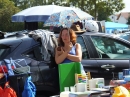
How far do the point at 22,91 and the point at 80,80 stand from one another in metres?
0.94

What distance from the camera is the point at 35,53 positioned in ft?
14.8

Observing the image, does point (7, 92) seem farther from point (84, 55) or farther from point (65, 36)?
point (84, 55)

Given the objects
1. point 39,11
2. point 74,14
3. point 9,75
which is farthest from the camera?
point 39,11

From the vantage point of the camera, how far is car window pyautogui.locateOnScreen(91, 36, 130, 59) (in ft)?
17.2

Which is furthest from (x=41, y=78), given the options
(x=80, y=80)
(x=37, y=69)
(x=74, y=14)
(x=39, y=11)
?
(x=39, y=11)

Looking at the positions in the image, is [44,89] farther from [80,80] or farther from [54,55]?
[80,80]

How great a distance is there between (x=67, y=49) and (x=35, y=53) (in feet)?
1.61

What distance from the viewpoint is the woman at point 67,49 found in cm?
441

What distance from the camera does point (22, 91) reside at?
4.16 metres


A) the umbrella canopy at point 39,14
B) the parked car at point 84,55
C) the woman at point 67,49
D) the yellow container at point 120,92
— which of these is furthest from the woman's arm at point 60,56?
the umbrella canopy at point 39,14

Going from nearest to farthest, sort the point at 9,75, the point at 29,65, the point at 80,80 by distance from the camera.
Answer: the point at 80,80, the point at 9,75, the point at 29,65

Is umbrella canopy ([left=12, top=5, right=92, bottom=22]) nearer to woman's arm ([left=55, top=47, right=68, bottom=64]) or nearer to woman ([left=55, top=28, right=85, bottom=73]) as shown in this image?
woman ([left=55, top=28, right=85, bottom=73])

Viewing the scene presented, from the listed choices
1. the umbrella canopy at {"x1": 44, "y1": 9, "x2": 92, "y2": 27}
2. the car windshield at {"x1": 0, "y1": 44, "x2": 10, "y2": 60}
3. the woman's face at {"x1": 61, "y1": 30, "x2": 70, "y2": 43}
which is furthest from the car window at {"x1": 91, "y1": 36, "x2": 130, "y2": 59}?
the car windshield at {"x1": 0, "y1": 44, "x2": 10, "y2": 60}

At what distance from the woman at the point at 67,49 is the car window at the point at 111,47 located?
2.48 ft
